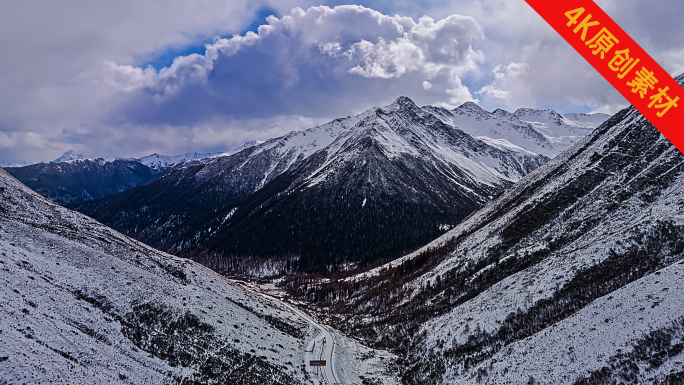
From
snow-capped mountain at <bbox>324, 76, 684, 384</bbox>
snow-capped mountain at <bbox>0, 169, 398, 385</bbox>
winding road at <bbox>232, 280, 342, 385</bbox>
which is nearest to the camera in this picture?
snow-capped mountain at <bbox>0, 169, 398, 385</bbox>

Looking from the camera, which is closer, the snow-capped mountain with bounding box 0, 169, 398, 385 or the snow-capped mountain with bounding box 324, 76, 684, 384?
the snow-capped mountain with bounding box 0, 169, 398, 385

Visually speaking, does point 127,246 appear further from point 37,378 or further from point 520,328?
point 520,328

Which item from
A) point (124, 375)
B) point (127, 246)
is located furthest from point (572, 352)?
point (127, 246)

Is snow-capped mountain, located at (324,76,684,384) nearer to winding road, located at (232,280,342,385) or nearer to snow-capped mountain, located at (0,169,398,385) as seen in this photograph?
winding road, located at (232,280,342,385)

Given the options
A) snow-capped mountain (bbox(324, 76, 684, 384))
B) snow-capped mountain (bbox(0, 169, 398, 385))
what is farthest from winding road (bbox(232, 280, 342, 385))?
snow-capped mountain (bbox(324, 76, 684, 384))

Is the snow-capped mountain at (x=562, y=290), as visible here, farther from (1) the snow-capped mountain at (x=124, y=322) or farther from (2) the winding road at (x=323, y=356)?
(1) the snow-capped mountain at (x=124, y=322)

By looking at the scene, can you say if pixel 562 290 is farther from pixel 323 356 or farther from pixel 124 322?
pixel 124 322

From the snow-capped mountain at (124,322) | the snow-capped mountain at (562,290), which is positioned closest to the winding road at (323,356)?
the snow-capped mountain at (124,322)
